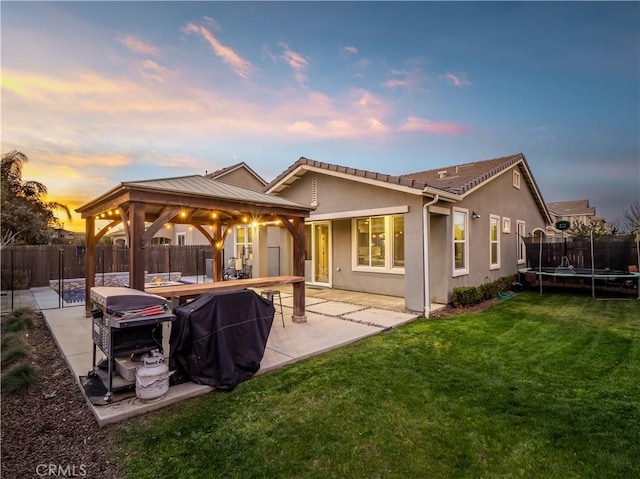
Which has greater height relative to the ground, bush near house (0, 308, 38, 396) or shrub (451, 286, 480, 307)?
shrub (451, 286, 480, 307)

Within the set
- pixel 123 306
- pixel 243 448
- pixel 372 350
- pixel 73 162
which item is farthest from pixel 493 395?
pixel 73 162

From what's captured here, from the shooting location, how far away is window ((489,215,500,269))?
1133 cm

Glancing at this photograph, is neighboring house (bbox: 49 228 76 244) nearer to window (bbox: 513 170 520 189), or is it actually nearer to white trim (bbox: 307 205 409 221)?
white trim (bbox: 307 205 409 221)

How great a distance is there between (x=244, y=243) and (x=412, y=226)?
845 cm

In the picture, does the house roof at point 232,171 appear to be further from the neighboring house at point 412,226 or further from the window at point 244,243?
the neighboring house at point 412,226

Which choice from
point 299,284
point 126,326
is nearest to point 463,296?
point 299,284

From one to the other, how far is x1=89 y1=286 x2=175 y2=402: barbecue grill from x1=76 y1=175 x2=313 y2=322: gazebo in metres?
0.91

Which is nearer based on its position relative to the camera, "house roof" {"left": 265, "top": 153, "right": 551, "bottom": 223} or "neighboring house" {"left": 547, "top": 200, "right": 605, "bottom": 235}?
"house roof" {"left": 265, "top": 153, "right": 551, "bottom": 223}

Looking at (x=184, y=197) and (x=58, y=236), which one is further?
(x=58, y=236)

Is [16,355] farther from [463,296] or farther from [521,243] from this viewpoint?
[521,243]

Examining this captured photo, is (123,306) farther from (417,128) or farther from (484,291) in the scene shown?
(417,128)

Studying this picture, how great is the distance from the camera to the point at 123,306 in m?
3.44

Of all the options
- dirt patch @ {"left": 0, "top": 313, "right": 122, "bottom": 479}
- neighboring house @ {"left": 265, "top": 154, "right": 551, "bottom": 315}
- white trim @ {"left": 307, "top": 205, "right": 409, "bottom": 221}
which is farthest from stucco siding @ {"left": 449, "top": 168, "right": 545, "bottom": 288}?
dirt patch @ {"left": 0, "top": 313, "right": 122, "bottom": 479}

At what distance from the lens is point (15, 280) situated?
1281 centimetres
